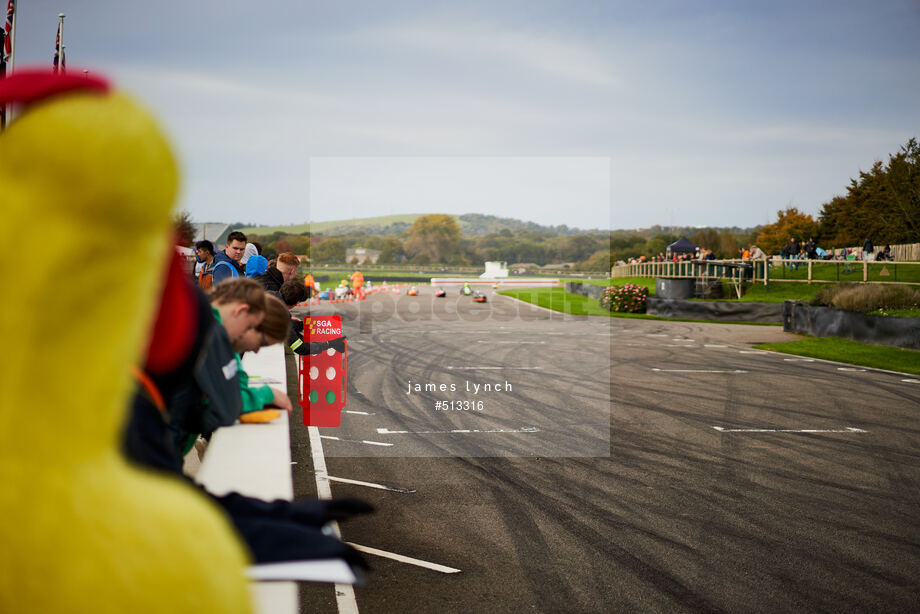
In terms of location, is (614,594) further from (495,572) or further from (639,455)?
(639,455)

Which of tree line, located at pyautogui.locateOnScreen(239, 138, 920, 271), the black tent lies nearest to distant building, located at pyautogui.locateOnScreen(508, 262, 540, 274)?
tree line, located at pyautogui.locateOnScreen(239, 138, 920, 271)

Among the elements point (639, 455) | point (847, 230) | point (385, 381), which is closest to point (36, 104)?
point (639, 455)

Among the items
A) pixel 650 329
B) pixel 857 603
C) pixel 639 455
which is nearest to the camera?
pixel 857 603

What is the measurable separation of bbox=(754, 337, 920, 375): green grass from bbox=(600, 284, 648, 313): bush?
1300 centimetres

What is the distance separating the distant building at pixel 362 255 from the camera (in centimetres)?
1338

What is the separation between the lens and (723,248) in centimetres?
11894

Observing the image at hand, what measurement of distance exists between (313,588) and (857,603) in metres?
3.76

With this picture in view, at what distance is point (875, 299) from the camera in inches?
911

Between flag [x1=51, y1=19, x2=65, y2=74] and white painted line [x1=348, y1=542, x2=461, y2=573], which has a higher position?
flag [x1=51, y1=19, x2=65, y2=74]

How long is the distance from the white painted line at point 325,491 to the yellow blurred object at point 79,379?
45.3 inches

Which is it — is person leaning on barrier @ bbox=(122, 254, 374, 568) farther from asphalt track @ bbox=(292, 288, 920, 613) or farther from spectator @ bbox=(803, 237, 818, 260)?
spectator @ bbox=(803, 237, 818, 260)

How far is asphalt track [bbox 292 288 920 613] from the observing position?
5.24m

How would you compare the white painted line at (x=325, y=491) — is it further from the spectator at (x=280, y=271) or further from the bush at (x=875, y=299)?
the bush at (x=875, y=299)

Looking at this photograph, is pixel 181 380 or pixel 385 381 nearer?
pixel 181 380
